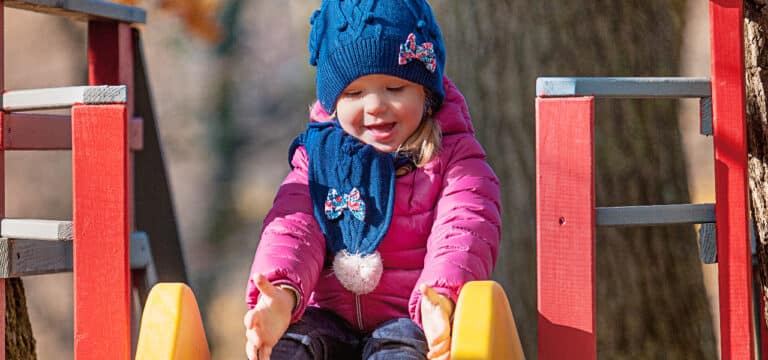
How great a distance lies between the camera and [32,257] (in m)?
3.01

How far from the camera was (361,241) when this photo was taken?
229 centimetres

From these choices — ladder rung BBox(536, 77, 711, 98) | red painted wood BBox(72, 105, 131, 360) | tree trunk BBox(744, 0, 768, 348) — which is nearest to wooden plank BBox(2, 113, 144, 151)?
red painted wood BBox(72, 105, 131, 360)

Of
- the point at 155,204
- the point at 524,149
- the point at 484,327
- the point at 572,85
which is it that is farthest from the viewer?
the point at 155,204

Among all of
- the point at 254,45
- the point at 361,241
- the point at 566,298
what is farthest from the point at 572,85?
the point at 254,45

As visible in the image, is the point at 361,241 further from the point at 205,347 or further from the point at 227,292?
the point at 227,292

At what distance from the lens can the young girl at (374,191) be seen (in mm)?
2213

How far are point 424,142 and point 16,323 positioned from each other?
1.61 m

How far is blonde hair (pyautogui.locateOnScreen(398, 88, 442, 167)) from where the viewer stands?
2.34 metres

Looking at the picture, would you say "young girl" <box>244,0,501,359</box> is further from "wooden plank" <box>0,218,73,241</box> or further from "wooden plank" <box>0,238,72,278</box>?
"wooden plank" <box>0,238,72,278</box>

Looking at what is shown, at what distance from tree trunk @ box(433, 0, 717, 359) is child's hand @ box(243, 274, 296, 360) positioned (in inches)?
62.4

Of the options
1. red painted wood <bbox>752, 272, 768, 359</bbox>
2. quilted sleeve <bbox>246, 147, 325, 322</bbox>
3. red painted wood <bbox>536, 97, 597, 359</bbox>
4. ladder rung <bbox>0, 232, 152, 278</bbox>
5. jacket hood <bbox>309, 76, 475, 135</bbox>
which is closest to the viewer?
red painted wood <bbox>536, 97, 597, 359</bbox>

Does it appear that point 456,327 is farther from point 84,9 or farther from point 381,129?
point 84,9

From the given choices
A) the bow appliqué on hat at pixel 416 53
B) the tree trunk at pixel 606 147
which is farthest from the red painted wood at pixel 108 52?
the bow appliqué on hat at pixel 416 53

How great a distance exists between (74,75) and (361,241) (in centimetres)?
265
